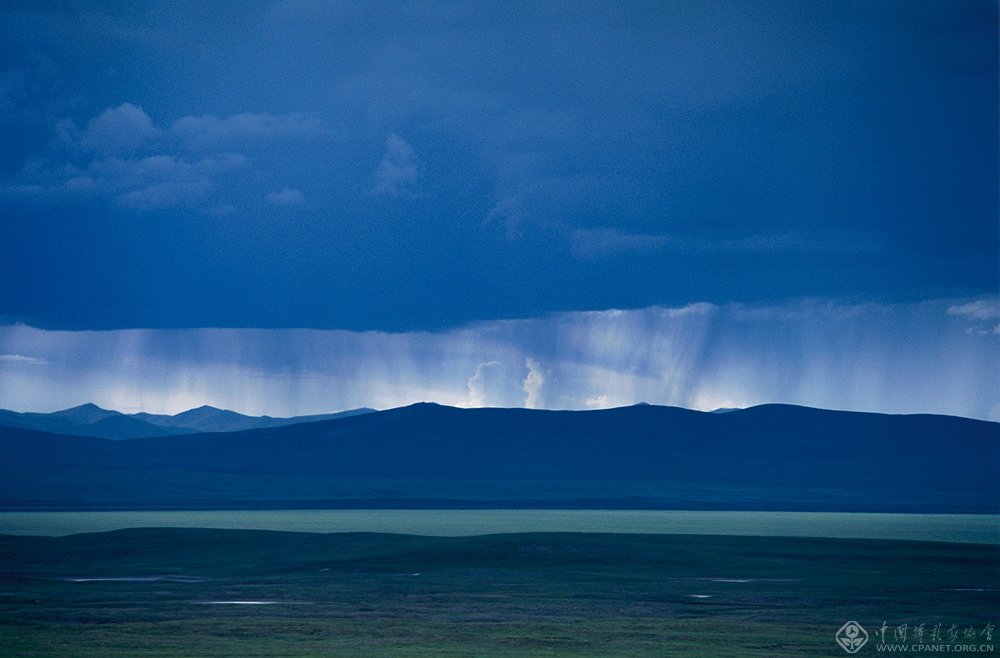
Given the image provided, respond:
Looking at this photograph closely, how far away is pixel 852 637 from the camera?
4809cm

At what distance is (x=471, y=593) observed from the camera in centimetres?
6506

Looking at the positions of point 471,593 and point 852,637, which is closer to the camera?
point 852,637

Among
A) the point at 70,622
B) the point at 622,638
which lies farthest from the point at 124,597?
the point at 622,638

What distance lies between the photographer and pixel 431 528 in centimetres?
12900

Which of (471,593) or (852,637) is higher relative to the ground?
(471,593)

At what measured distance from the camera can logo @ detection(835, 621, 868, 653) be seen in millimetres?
45650

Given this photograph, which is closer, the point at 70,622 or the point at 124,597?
the point at 70,622

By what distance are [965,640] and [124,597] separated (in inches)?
1468

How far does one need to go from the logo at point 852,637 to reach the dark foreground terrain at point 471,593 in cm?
39

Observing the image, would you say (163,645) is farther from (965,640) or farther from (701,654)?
(965,640)

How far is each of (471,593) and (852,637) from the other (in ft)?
73.0

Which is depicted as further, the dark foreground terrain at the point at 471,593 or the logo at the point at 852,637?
the dark foreground terrain at the point at 471,593

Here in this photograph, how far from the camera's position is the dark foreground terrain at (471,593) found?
46406 millimetres

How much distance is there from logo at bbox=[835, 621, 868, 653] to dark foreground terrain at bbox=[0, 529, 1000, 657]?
15.3 inches
